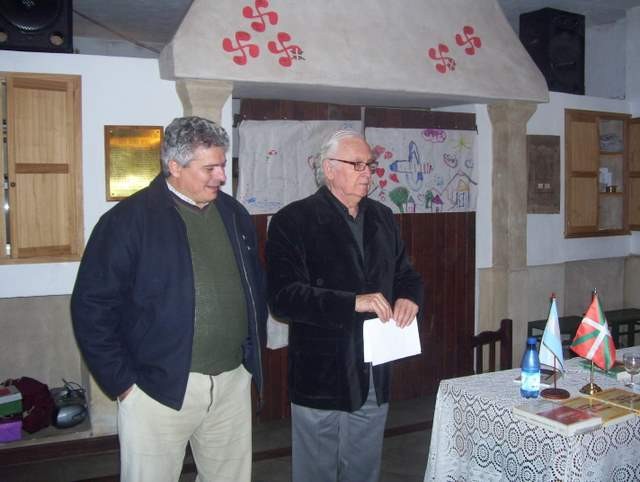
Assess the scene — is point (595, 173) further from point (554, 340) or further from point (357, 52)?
point (554, 340)

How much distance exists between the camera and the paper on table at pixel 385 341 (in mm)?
2199

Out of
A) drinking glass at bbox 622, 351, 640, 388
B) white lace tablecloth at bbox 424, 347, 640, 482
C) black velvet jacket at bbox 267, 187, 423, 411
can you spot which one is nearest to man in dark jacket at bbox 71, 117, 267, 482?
black velvet jacket at bbox 267, 187, 423, 411

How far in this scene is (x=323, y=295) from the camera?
218cm

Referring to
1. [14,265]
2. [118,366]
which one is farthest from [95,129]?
[118,366]

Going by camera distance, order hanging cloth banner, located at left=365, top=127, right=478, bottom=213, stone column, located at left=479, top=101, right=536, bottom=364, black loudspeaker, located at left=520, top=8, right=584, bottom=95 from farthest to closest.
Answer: black loudspeaker, located at left=520, top=8, right=584, bottom=95, stone column, located at left=479, top=101, right=536, bottom=364, hanging cloth banner, located at left=365, top=127, right=478, bottom=213

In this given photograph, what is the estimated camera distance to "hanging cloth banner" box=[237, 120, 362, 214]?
4.05 metres

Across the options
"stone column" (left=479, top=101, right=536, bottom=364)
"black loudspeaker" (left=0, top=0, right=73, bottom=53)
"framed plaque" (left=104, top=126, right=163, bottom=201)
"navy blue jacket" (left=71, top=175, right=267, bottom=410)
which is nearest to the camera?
"navy blue jacket" (left=71, top=175, right=267, bottom=410)

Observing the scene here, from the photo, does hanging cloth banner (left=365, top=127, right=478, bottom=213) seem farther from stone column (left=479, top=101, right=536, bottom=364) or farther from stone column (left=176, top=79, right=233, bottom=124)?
stone column (left=176, top=79, right=233, bottom=124)

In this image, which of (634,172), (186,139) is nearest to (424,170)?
(634,172)

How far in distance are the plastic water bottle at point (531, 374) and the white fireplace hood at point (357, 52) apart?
214 cm

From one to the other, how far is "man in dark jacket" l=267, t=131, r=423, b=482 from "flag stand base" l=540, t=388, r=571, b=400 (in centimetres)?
55

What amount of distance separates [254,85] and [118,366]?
2294 mm

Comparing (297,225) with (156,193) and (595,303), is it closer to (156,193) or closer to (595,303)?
(156,193)

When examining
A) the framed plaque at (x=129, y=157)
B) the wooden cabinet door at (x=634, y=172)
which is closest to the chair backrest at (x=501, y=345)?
the framed plaque at (x=129, y=157)
